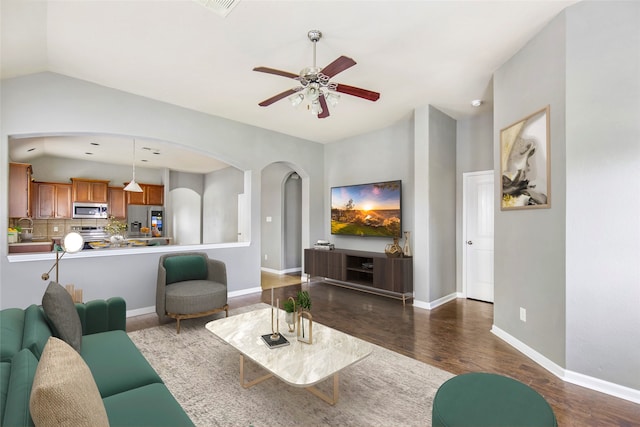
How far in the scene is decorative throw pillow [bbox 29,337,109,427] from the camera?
86 centimetres

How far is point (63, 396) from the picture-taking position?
901mm

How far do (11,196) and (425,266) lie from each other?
6.79m

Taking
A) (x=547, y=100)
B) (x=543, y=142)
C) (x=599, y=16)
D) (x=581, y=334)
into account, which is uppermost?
(x=599, y=16)

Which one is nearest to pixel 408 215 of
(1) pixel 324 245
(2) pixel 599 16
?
(1) pixel 324 245

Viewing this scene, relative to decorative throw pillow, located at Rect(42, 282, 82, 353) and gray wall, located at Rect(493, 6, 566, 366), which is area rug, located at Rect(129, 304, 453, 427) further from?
gray wall, located at Rect(493, 6, 566, 366)

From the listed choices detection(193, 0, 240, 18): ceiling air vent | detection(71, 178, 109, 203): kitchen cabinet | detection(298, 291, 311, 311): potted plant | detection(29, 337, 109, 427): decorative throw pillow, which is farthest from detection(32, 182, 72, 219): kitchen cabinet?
detection(29, 337, 109, 427): decorative throw pillow

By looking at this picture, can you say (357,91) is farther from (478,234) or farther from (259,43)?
(478,234)

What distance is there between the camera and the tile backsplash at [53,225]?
6715 millimetres

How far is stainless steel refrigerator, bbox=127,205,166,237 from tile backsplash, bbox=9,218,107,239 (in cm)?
74

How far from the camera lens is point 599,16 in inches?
89.7

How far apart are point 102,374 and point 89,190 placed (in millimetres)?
7317

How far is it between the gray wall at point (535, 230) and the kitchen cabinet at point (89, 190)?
8.55 metres

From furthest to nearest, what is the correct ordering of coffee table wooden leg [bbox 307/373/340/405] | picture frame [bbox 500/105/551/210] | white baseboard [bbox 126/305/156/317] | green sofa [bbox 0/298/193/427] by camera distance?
1. white baseboard [bbox 126/305/156/317]
2. picture frame [bbox 500/105/551/210]
3. coffee table wooden leg [bbox 307/373/340/405]
4. green sofa [bbox 0/298/193/427]

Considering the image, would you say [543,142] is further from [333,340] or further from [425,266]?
[333,340]
